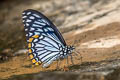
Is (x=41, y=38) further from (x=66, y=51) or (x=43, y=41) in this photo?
(x=66, y=51)

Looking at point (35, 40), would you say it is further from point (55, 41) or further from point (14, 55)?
point (14, 55)

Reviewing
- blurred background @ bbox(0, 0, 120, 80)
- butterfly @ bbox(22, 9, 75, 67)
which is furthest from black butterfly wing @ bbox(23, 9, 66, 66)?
blurred background @ bbox(0, 0, 120, 80)

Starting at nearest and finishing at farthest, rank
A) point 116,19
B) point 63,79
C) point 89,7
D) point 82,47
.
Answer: point 63,79 < point 82,47 < point 116,19 < point 89,7

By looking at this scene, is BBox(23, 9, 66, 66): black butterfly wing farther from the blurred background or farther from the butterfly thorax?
the blurred background

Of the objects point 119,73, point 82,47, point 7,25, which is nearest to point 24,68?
point 82,47

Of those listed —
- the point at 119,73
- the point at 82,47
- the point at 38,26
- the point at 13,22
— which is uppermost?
the point at 13,22

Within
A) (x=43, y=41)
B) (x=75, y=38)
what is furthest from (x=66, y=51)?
(x=75, y=38)

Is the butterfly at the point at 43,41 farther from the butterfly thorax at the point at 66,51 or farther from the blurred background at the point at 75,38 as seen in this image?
the blurred background at the point at 75,38
